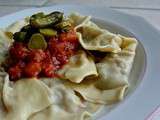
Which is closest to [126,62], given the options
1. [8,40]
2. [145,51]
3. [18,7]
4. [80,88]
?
[145,51]

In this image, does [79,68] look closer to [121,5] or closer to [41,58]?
[41,58]

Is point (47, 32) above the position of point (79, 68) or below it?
above

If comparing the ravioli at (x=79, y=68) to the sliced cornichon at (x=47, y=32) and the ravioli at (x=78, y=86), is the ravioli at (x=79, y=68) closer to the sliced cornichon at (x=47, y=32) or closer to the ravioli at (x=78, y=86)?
the ravioli at (x=78, y=86)

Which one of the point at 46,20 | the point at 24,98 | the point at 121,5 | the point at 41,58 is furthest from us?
the point at 121,5

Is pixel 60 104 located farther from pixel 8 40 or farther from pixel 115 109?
pixel 8 40

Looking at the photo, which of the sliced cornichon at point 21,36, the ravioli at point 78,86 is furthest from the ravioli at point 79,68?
the sliced cornichon at point 21,36

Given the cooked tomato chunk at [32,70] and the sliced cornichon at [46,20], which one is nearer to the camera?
the cooked tomato chunk at [32,70]

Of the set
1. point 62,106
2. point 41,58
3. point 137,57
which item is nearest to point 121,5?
point 137,57
